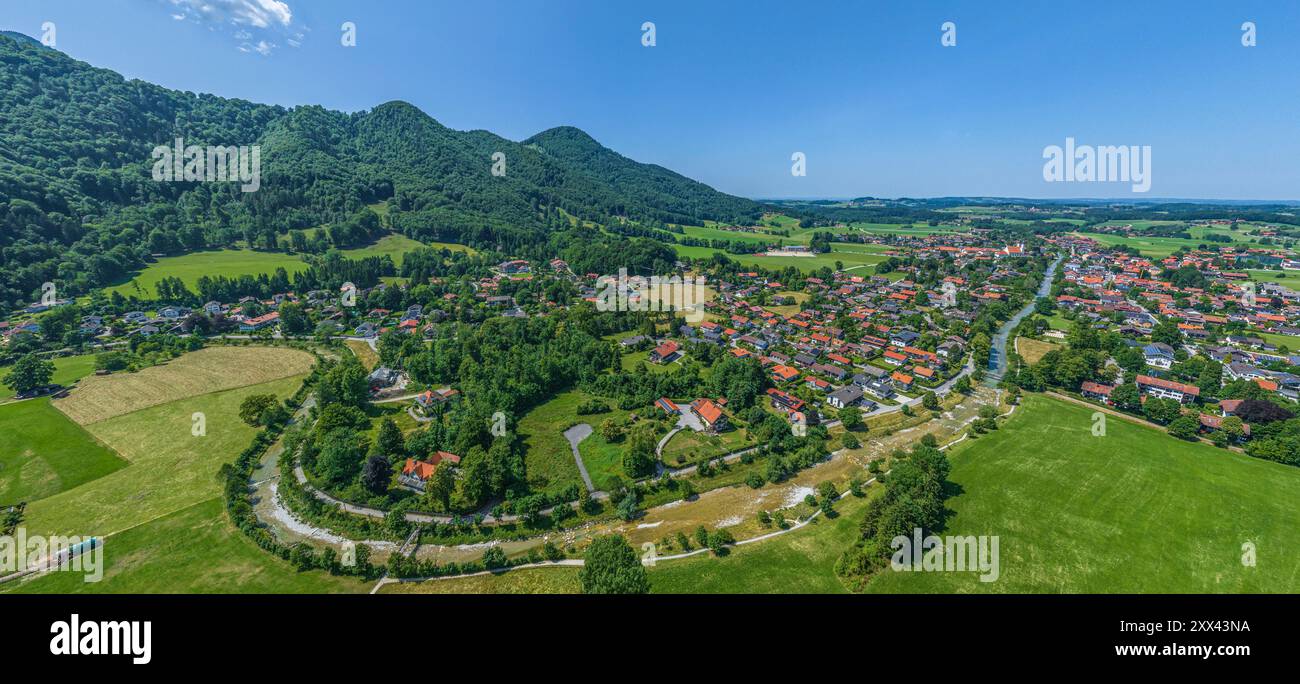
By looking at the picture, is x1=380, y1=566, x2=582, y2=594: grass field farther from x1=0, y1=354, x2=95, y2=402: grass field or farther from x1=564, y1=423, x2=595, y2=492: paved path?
x1=0, y1=354, x2=95, y2=402: grass field

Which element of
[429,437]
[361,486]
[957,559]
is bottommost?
Result: [957,559]

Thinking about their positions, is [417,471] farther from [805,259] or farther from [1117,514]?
[805,259]

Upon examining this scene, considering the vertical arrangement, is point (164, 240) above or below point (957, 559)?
above

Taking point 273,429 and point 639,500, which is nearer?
point 639,500

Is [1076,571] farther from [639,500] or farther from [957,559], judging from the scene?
[639,500]

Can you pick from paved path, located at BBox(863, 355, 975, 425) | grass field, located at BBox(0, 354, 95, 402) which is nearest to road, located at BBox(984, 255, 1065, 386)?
paved path, located at BBox(863, 355, 975, 425)

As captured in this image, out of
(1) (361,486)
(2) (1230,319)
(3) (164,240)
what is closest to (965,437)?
(1) (361,486)
